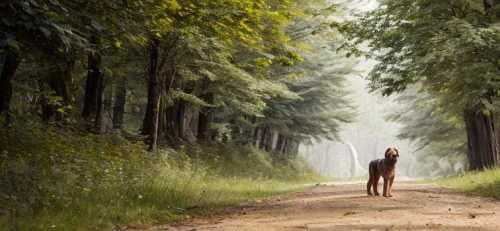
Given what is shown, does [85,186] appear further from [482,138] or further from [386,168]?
[482,138]

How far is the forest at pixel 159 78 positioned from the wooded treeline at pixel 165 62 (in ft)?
0.13

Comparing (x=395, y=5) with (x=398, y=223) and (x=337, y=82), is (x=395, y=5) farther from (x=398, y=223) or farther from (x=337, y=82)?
(x=337, y=82)

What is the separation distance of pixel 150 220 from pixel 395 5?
7.91 metres

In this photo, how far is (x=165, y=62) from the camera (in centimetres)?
1252

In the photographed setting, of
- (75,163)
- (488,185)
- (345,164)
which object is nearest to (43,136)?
(75,163)

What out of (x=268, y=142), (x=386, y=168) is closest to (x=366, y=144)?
(x=268, y=142)

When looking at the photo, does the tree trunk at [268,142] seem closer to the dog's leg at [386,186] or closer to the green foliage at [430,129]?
the green foliage at [430,129]

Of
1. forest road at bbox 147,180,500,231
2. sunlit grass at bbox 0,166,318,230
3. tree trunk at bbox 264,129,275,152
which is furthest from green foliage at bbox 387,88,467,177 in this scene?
sunlit grass at bbox 0,166,318,230

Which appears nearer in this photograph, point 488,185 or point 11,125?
point 11,125

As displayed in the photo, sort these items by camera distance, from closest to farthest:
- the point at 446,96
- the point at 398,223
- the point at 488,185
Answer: the point at 398,223
the point at 488,185
the point at 446,96

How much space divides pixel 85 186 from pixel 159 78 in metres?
6.21

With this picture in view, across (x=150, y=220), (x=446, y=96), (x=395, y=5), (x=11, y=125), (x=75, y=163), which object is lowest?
(x=150, y=220)

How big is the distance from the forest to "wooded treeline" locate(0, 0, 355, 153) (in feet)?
0.13

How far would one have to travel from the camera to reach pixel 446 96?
1602cm
